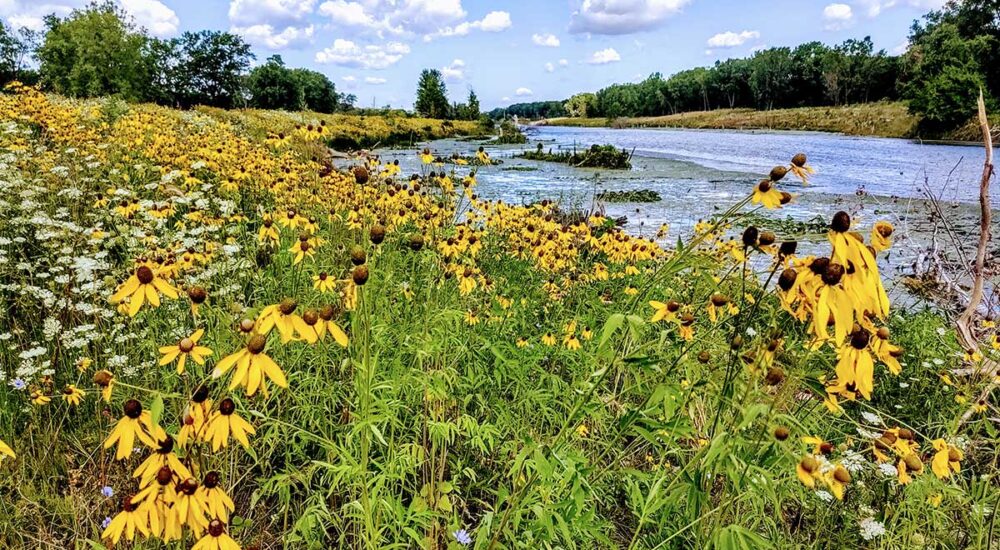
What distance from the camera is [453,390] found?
1.86 metres

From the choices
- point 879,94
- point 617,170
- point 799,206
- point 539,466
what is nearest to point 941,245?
point 799,206

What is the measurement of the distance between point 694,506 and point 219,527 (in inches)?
31.1

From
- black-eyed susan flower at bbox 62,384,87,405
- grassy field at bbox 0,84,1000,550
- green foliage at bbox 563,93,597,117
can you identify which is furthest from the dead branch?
green foliage at bbox 563,93,597,117

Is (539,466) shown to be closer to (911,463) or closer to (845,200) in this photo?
(911,463)

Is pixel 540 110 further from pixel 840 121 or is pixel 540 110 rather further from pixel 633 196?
pixel 633 196

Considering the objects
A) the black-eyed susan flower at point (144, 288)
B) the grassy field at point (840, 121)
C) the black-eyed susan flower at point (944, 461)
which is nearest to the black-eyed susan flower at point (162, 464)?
the black-eyed susan flower at point (144, 288)

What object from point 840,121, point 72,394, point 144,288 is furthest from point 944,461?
point 840,121

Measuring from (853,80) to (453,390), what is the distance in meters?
60.9

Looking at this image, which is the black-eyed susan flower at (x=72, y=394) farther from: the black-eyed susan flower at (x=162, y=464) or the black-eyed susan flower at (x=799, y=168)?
the black-eyed susan flower at (x=799, y=168)

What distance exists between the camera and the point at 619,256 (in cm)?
311

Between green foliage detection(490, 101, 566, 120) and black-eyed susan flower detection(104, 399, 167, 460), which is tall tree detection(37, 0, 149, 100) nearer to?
black-eyed susan flower detection(104, 399, 167, 460)

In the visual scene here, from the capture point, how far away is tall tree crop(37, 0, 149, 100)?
82.0 feet

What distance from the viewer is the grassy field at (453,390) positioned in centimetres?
90

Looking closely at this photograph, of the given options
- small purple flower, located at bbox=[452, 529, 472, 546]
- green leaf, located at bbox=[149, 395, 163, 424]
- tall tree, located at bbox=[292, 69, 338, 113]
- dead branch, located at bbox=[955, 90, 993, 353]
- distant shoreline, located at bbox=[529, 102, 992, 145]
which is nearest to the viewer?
green leaf, located at bbox=[149, 395, 163, 424]
